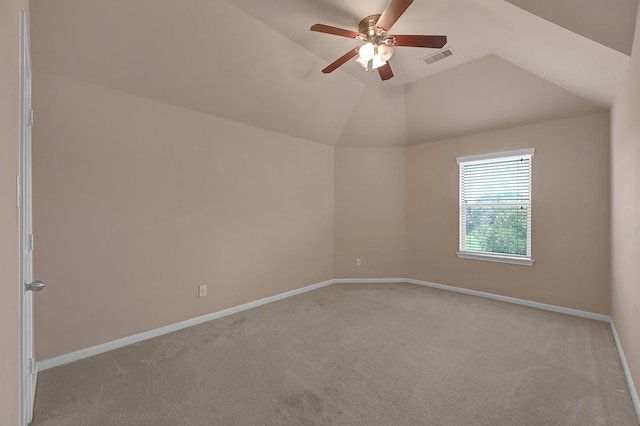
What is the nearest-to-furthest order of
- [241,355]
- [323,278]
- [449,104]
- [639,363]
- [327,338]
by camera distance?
[639,363]
[241,355]
[327,338]
[449,104]
[323,278]

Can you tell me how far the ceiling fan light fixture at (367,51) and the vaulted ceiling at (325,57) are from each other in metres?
0.34

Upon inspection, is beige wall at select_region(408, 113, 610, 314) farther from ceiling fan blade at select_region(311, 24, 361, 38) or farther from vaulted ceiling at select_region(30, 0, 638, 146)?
ceiling fan blade at select_region(311, 24, 361, 38)

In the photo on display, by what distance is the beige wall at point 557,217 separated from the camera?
345cm

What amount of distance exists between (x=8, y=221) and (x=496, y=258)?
192 inches

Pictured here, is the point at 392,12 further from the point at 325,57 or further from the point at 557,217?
the point at 557,217

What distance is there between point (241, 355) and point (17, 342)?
1714mm

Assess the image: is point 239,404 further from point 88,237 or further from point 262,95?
point 262,95

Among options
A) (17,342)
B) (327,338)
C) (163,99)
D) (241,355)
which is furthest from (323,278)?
(17,342)

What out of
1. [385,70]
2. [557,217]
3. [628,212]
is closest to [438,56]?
[385,70]

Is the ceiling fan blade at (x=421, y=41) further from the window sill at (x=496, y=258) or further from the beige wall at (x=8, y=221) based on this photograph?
the window sill at (x=496, y=258)

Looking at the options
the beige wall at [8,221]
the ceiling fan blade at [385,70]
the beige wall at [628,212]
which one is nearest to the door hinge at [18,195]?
the beige wall at [8,221]

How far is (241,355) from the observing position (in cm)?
261

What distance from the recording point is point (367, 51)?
8.15 ft

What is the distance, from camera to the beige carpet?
187 cm
